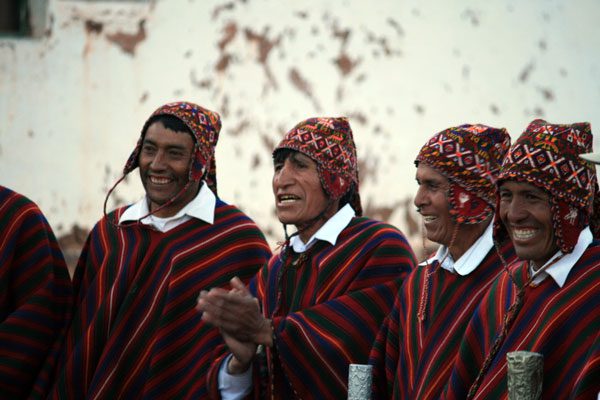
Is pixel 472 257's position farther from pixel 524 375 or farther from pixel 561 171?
pixel 524 375

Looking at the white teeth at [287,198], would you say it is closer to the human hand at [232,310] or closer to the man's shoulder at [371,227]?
the man's shoulder at [371,227]

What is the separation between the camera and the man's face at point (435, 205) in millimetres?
5418

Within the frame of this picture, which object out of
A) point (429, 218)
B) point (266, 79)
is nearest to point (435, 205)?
point (429, 218)

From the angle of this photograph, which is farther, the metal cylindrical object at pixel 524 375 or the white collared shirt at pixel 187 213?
the white collared shirt at pixel 187 213

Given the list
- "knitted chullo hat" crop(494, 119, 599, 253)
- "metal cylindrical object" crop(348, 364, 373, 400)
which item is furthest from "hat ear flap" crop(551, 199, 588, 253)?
"metal cylindrical object" crop(348, 364, 373, 400)

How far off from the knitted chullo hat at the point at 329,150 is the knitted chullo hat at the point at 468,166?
0.58m

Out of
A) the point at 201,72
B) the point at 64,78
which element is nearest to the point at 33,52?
the point at 64,78

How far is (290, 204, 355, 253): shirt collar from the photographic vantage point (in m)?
5.91

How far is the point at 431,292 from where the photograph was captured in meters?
→ 5.43

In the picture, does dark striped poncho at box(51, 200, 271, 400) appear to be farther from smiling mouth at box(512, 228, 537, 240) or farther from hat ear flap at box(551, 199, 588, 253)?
hat ear flap at box(551, 199, 588, 253)

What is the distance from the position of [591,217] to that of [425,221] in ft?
2.53

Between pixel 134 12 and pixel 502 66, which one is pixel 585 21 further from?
pixel 134 12

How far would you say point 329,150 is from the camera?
19.7ft

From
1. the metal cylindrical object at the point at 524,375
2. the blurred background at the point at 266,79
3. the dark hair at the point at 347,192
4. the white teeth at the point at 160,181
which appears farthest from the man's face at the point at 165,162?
the blurred background at the point at 266,79
